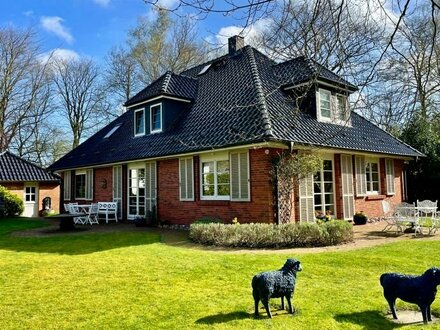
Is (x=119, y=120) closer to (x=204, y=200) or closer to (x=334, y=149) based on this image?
(x=204, y=200)

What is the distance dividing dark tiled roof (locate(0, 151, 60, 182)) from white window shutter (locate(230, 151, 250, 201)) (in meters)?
18.4

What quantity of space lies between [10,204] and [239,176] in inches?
669

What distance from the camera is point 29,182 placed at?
26656 millimetres

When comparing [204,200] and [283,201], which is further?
[204,200]

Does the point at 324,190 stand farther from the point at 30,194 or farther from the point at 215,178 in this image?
the point at 30,194

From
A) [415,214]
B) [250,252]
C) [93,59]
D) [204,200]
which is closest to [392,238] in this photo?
[415,214]

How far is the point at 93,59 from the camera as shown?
36.8 metres

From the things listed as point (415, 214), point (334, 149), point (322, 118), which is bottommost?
point (415, 214)

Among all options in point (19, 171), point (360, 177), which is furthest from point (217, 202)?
point (19, 171)

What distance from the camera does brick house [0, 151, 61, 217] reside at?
2580cm

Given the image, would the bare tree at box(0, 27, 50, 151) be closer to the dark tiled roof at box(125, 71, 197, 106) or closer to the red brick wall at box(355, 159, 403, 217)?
the dark tiled roof at box(125, 71, 197, 106)

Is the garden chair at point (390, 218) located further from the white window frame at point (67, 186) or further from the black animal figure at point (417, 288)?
the white window frame at point (67, 186)

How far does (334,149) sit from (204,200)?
521 centimetres

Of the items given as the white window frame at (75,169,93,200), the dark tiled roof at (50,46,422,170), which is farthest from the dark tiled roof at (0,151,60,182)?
the dark tiled roof at (50,46,422,170)
